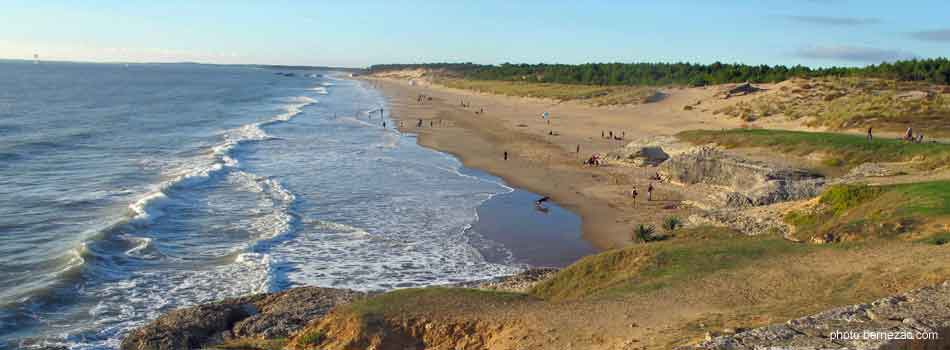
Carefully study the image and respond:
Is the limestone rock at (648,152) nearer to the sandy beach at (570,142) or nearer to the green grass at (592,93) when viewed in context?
the sandy beach at (570,142)

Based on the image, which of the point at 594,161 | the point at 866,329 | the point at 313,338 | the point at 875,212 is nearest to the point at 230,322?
the point at 313,338

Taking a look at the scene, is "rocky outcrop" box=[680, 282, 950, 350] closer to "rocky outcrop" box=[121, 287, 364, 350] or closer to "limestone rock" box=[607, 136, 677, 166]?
"rocky outcrop" box=[121, 287, 364, 350]

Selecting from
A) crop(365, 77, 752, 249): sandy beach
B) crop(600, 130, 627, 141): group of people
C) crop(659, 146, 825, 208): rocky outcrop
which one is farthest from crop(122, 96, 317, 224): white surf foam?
crop(600, 130, 627, 141): group of people

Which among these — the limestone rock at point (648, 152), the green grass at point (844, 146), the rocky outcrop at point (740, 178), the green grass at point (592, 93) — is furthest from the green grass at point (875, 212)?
the green grass at point (592, 93)

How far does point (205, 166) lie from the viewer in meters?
36.4

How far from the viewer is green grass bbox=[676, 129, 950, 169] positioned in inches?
1022

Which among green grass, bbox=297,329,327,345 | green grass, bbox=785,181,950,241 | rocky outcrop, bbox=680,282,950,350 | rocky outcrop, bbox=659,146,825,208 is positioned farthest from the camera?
rocky outcrop, bbox=659,146,825,208

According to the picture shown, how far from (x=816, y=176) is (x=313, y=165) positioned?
24359mm

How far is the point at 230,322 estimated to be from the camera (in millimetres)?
13953

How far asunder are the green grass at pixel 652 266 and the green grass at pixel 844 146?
14845 mm

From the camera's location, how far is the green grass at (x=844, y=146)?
26.0 meters

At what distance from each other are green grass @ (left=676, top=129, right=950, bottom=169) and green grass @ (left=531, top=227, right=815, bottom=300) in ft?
48.7

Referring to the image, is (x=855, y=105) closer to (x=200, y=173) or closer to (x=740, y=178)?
(x=740, y=178)

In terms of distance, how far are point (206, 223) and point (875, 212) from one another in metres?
20.2
